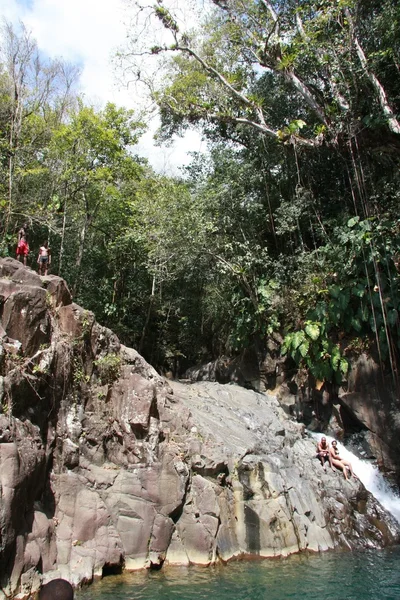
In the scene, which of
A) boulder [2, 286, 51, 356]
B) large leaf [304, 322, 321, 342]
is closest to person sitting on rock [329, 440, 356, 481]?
large leaf [304, 322, 321, 342]

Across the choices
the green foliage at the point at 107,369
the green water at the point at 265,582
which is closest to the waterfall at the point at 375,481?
the green water at the point at 265,582

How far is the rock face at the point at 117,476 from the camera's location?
7730 mm

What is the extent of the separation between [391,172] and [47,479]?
13.3m

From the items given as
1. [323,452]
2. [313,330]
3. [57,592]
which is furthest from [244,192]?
[57,592]

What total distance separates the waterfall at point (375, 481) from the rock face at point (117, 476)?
3.30 feet

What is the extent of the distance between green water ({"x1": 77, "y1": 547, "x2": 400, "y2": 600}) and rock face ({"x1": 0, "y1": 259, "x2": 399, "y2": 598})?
0.37m

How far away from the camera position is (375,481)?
42.6ft

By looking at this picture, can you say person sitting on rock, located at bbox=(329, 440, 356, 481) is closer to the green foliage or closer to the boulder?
the green foliage

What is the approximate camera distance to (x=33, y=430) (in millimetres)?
8375

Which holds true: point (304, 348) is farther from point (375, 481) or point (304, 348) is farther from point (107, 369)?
point (107, 369)

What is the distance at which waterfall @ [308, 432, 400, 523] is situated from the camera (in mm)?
12258

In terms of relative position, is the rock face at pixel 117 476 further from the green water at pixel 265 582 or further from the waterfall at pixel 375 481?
the waterfall at pixel 375 481

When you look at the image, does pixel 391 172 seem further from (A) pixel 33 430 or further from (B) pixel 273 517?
(A) pixel 33 430

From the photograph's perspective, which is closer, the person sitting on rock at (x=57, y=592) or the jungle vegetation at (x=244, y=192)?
the person sitting on rock at (x=57, y=592)
